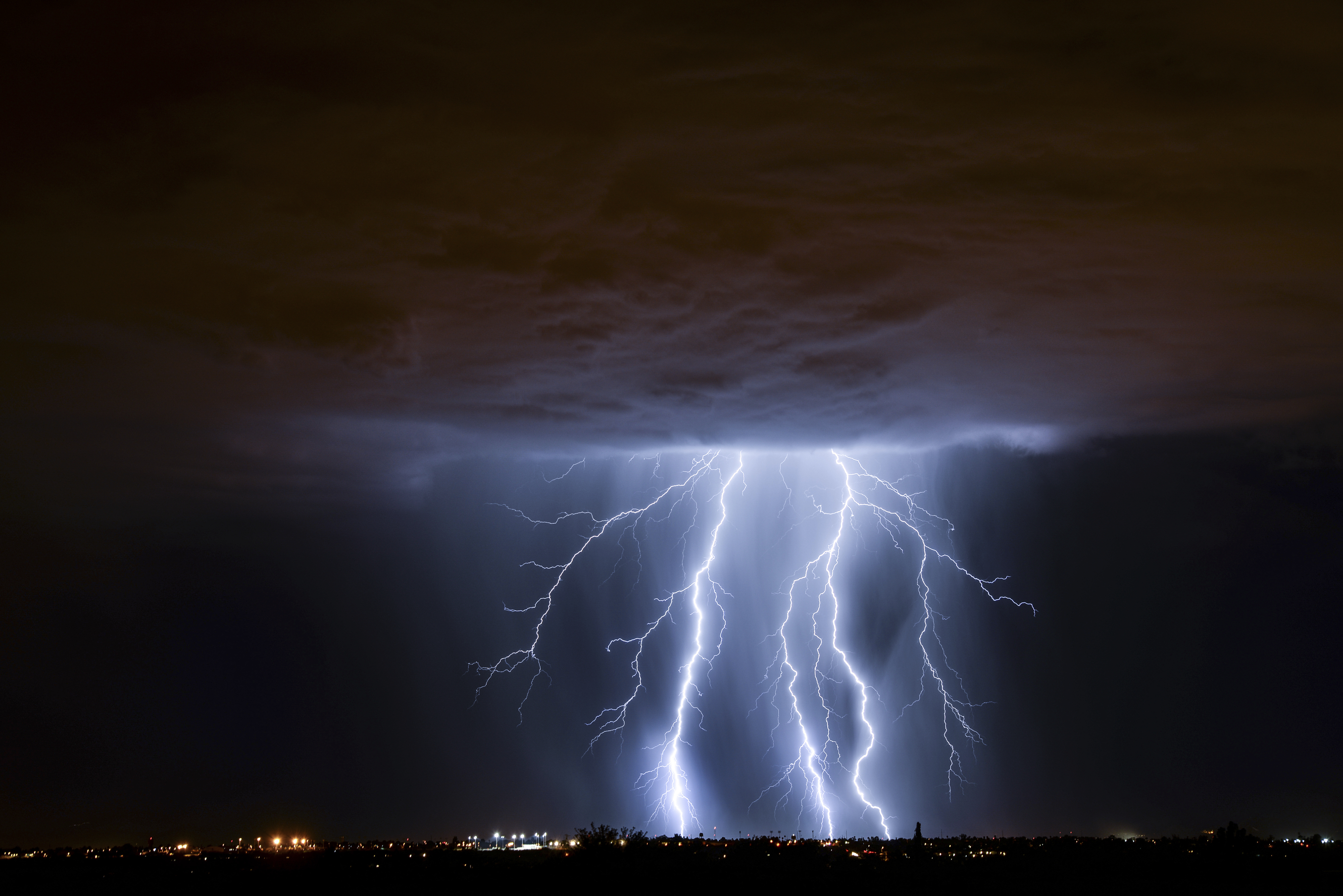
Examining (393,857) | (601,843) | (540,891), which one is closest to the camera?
(540,891)

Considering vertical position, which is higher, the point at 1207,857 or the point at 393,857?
the point at 393,857

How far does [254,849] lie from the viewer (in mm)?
47531

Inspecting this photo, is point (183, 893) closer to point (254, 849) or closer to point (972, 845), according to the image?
point (254, 849)

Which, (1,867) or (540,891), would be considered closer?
(540,891)

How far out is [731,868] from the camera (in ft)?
104

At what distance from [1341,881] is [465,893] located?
25765mm

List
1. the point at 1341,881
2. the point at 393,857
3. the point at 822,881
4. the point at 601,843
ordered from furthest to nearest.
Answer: the point at 393,857 < the point at 601,843 < the point at 1341,881 < the point at 822,881

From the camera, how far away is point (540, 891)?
26297 millimetres

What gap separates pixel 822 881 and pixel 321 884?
14.1m

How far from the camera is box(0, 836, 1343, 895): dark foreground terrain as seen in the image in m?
28.6

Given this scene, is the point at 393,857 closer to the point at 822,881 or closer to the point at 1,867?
the point at 1,867

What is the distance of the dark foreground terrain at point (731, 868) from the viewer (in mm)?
28625

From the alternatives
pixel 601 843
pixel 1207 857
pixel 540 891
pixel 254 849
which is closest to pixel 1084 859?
pixel 1207 857

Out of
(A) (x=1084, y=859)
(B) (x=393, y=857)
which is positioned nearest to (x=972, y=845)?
(A) (x=1084, y=859)
